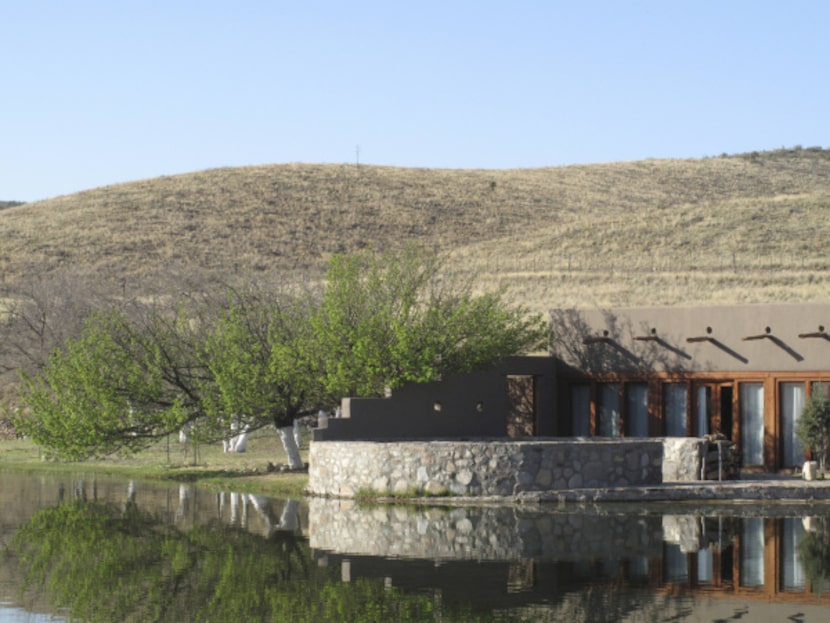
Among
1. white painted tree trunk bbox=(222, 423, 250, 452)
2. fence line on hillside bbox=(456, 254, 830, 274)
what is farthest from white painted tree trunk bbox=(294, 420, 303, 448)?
fence line on hillside bbox=(456, 254, 830, 274)

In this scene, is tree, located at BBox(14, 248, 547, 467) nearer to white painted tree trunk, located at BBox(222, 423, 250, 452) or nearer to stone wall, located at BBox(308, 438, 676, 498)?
stone wall, located at BBox(308, 438, 676, 498)

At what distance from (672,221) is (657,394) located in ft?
129

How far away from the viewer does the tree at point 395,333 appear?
2770 cm

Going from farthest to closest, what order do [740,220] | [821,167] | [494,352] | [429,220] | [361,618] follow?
[821,167] → [429,220] → [740,220] → [494,352] → [361,618]

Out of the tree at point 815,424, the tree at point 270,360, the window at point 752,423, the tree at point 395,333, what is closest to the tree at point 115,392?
the tree at point 270,360

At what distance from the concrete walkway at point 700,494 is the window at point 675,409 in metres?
5.00

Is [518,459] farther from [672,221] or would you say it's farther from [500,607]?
[672,221]

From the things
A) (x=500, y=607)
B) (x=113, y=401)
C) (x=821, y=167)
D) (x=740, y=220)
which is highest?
(x=821, y=167)

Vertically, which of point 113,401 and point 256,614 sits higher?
point 113,401

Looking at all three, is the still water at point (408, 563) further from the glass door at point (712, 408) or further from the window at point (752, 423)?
the glass door at point (712, 408)

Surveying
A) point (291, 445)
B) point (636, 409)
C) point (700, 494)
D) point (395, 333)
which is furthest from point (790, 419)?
point (291, 445)

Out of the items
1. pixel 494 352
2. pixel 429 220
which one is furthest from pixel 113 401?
pixel 429 220

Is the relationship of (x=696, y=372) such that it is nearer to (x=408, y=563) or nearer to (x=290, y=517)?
(x=290, y=517)

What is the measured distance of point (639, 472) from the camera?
24.4 metres
